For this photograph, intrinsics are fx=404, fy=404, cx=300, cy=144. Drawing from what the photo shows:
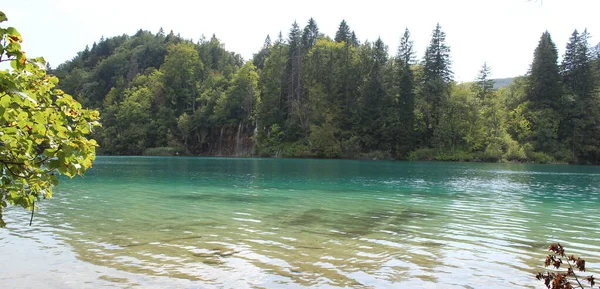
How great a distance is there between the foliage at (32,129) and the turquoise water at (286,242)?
3.78 m

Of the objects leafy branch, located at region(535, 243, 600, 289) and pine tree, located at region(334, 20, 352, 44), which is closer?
leafy branch, located at region(535, 243, 600, 289)

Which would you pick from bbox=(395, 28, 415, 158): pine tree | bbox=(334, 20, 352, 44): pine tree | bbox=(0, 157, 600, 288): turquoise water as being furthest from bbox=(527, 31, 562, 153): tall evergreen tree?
bbox=(0, 157, 600, 288): turquoise water

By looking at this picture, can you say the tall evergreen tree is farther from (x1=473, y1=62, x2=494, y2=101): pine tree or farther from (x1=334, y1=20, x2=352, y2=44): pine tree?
(x1=334, y1=20, x2=352, y2=44): pine tree

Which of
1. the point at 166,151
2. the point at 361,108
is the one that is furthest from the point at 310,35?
the point at 166,151

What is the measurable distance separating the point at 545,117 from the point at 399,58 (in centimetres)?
3077

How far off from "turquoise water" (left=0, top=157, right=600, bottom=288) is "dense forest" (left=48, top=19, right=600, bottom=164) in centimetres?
6169

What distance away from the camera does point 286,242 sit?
10.5 meters

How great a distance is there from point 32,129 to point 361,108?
83.5m

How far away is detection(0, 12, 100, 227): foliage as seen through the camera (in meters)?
3.11

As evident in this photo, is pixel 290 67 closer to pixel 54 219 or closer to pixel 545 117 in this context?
pixel 545 117

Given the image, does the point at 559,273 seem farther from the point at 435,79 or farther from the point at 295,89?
the point at 295,89

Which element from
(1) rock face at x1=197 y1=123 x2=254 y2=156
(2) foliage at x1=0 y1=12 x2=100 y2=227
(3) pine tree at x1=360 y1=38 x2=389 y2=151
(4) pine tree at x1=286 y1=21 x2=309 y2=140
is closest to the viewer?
(2) foliage at x1=0 y1=12 x2=100 y2=227

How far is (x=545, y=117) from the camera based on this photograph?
77.0 metres

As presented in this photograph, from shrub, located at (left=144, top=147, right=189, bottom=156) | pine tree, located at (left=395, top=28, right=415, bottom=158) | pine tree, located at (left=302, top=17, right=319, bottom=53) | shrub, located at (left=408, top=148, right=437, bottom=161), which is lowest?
shrub, located at (left=144, top=147, right=189, bottom=156)
